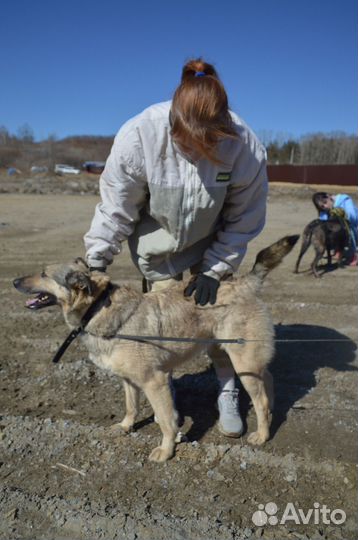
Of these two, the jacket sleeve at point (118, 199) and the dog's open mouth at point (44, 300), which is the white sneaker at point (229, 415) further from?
the dog's open mouth at point (44, 300)

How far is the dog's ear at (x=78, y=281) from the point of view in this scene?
3.21m

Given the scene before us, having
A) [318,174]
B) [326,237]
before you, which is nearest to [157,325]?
[326,237]

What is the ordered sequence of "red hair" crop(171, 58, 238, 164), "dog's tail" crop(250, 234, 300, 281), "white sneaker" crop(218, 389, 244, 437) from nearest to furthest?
"red hair" crop(171, 58, 238, 164) < "white sneaker" crop(218, 389, 244, 437) < "dog's tail" crop(250, 234, 300, 281)

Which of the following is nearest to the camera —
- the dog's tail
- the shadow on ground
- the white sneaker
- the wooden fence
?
the white sneaker

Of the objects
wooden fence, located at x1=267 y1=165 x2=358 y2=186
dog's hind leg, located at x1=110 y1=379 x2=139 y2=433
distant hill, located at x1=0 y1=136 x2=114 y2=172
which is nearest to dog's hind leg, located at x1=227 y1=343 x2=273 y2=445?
dog's hind leg, located at x1=110 y1=379 x2=139 y2=433

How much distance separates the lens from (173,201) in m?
3.22

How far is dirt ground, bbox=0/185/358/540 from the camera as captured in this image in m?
2.79

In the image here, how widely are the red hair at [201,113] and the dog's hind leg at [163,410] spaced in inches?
67.4

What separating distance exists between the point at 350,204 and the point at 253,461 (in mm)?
8802

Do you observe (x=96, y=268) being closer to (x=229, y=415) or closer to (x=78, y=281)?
(x=78, y=281)

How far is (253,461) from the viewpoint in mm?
3367

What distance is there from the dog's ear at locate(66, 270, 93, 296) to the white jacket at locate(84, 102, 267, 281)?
293 mm

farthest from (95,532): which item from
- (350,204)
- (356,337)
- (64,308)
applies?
Answer: (350,204)

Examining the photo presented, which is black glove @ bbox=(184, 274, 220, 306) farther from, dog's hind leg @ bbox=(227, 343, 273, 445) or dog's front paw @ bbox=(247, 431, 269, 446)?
dog's front paw @ bbox=(247, 431, 269, 446)
